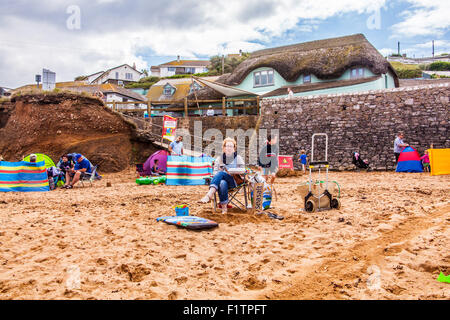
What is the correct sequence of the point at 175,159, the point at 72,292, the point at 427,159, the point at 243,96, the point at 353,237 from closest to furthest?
the point at 72,292 → the point at 353,237 → the point at 175,159 → the point at 427,159 → the point at 243,96

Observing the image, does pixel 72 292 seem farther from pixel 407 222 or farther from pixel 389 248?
pixel 407 222

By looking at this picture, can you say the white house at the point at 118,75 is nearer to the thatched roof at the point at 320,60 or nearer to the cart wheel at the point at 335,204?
the thatched roof at the point at 320,60

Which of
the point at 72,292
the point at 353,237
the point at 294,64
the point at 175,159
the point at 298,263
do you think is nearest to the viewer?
the point at 72,292

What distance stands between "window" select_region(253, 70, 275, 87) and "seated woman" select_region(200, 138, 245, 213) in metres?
18.1

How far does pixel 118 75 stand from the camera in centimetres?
5400

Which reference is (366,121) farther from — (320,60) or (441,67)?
(441,67)

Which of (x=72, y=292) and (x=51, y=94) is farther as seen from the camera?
(x=51, y=94)

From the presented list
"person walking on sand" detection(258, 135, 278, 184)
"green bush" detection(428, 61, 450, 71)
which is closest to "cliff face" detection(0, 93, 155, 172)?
"person walking on sand" detection(258, 135, 278, 184)

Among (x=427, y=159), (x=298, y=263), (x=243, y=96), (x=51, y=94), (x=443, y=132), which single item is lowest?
(x=298, y=263)

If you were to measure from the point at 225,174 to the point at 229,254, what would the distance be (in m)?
1.89

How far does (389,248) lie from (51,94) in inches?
582

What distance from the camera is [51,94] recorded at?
14.4 metres

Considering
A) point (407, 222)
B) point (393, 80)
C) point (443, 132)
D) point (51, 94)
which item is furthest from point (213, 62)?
point (407, 222)

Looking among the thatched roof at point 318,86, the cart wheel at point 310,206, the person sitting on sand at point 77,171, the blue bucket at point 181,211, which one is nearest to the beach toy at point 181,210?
the blue bucket at point 181,211
